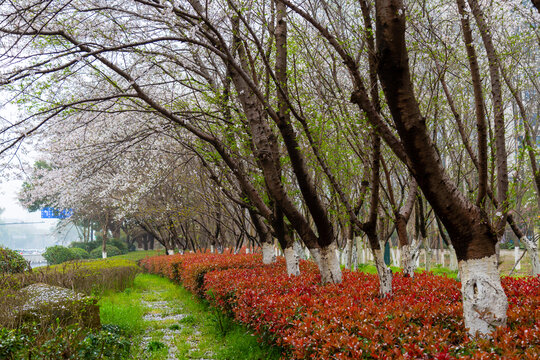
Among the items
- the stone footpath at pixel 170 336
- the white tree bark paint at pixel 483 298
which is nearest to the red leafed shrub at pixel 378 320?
the white tree bark paint at pixel 483 298

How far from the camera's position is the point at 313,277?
7184 millimetres

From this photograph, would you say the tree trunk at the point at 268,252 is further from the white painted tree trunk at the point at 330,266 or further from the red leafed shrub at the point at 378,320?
the white painted tree trunk at the point at 330,266

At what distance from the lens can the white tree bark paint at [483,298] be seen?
3.39 metres

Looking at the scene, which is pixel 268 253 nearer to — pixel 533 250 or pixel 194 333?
pixel 194 333

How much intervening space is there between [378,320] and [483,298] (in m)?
0.89

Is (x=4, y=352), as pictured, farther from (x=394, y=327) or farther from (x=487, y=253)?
(x=487, y=253)

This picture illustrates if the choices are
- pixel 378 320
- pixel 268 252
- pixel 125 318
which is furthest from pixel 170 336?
pixel 378 320

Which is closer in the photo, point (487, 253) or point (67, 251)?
point (487, 253)

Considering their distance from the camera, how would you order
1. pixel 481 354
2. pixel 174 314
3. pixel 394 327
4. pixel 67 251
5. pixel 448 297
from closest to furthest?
pixel 481 354 < pixel 394 327 < pixel 448 297 < pixel 174 314 < pixel 67 251

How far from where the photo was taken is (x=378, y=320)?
→ 11.7ft

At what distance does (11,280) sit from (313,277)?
18.4ft

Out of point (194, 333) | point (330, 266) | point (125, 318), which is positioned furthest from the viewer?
point (125, 318)

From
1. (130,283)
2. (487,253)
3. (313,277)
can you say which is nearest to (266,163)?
(313,277)

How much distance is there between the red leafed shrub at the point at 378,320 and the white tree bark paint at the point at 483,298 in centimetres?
14
